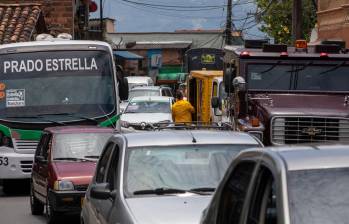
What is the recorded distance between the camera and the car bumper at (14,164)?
1831 centimetres

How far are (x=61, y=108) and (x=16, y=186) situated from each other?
228 centimetres

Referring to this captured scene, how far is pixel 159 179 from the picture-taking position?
8633mm

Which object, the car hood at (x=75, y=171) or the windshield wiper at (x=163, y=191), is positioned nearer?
the windshield wiper at (x=163, y=191)

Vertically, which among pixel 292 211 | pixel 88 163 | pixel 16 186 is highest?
pixel 292 211

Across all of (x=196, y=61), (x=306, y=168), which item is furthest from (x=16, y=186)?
(x=196, y=61)

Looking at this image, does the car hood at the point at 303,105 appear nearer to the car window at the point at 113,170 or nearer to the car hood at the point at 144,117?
the car window at the point at 113,170

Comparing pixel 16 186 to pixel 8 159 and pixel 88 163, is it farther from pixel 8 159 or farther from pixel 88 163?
pixel 88 163

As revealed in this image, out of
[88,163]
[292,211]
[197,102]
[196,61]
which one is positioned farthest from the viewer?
[196,61]

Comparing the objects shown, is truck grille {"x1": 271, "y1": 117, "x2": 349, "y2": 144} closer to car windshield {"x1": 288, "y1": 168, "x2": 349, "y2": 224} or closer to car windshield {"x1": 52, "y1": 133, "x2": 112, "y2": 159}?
car windshield {"x1": 52, "y1": 133, "x2": 112, "y2": 159}

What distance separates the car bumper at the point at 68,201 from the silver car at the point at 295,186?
8.15 m

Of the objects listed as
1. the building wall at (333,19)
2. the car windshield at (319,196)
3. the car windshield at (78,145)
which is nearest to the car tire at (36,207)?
the car windshield at (78,145)

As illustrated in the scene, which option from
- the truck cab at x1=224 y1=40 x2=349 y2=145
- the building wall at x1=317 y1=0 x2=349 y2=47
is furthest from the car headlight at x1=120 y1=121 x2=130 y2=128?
the truck cab at x1=224 y1=40 x2=349 y2=145

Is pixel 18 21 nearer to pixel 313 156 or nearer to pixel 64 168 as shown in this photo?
pixel 64 168

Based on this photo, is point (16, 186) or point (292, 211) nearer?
point (292, 211)
